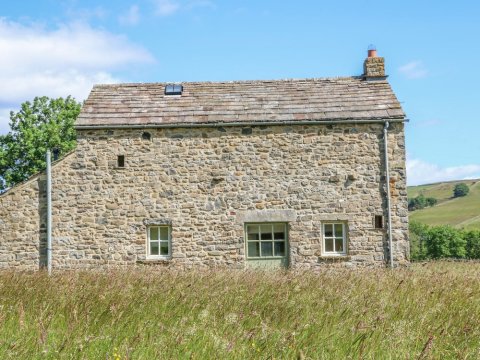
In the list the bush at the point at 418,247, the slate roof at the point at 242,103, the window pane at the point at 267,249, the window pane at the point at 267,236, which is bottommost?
the bush at the point at 418,247

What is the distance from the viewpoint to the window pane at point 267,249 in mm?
15742

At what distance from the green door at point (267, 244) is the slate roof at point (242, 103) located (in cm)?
291

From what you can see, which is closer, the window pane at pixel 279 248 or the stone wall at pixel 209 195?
the stone wall at pixel 209 195

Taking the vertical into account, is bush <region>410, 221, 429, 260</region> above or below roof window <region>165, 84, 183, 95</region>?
below

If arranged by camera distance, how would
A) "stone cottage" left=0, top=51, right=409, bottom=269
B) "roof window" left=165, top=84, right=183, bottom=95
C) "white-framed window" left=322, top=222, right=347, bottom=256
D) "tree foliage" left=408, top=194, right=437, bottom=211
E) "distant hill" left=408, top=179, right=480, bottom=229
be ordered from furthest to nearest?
"tree foliage" left=408, top=194, right=437, bottom=211 → "distant hill" left=408, top=179, right=480, bottom=229 → "roof window" left=165, top=84, right=183, bottom=95 → "white-framed window" left=322, top=222, right=347, bottom=256 → "stone cottage" left=0, top=51, right=409, bottom=269

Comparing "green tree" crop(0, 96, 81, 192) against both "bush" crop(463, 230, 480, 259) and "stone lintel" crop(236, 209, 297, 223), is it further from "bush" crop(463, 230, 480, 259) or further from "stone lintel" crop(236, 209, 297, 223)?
"bush" crop(463, 230, 480, 259)

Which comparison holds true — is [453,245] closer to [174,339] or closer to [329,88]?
[329,88]

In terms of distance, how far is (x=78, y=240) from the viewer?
613 inches

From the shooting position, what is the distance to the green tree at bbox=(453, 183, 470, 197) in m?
85.6

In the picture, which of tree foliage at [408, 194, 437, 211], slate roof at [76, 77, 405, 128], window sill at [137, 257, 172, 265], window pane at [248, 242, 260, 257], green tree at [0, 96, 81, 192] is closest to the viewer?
window sill at [137, 257, 172, 265]

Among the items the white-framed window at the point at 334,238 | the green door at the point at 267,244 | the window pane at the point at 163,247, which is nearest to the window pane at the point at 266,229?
the green door at the point at 267,244

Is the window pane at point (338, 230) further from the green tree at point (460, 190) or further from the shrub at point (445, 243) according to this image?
the green tree at point (460, 190)

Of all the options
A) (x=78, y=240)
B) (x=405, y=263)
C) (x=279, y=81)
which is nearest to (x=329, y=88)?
(x=279, y=81)

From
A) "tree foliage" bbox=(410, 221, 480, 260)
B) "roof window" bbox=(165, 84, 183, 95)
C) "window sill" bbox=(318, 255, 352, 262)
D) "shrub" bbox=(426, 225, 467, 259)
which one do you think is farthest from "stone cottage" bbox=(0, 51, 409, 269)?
"shrub" bbox=(426, 225, 467, 259)
